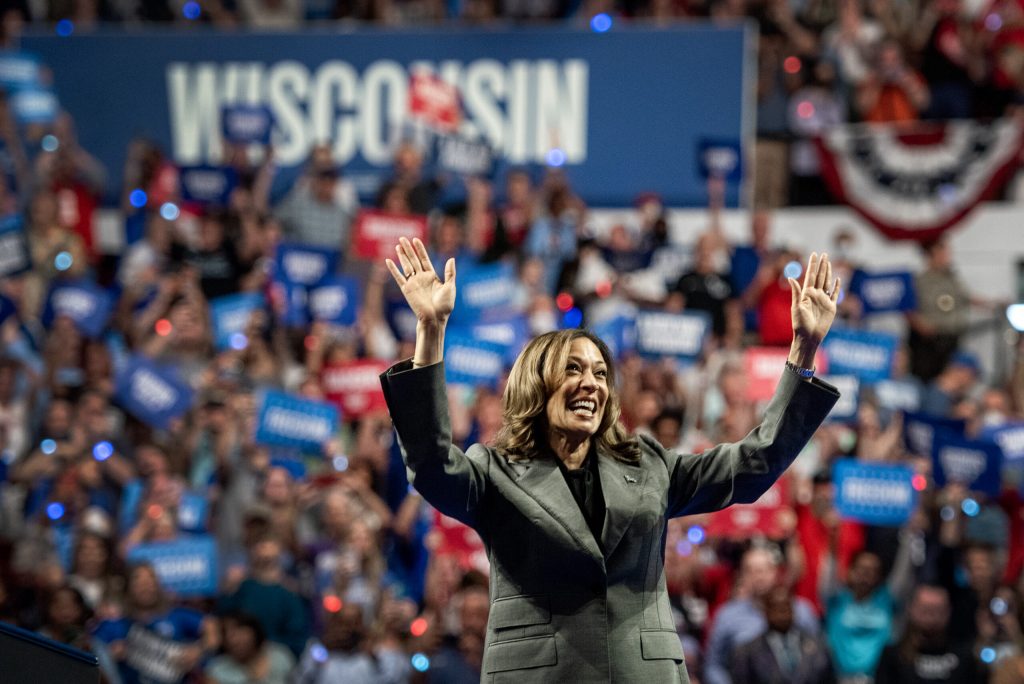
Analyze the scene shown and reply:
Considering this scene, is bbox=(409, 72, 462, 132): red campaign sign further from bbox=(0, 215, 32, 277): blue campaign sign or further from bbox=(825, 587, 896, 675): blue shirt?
bbox=(825, 587, 896, 675): blue shirt

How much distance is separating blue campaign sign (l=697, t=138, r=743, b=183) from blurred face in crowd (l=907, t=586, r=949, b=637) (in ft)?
13.7

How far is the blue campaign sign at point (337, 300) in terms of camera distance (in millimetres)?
8664

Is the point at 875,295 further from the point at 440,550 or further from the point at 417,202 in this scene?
the point at 440,550

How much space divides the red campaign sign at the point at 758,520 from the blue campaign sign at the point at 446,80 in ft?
12.5

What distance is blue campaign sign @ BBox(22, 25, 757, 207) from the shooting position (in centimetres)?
1095

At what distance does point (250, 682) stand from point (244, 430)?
169cm

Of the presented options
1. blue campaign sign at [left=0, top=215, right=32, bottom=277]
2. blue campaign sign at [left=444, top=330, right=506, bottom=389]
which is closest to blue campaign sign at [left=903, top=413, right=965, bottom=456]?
blue campaign sign at [left=444, top=330, right=506, bottom=389]

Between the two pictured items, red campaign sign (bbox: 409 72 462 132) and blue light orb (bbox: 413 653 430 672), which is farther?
red campaign sign (bbox: 409 72 462 132)

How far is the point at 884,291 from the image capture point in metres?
9.13

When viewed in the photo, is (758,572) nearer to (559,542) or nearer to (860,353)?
(860,353)

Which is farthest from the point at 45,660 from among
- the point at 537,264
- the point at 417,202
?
the point at 417,202

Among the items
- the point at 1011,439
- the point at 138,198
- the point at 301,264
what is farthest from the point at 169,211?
the point at 1011,439

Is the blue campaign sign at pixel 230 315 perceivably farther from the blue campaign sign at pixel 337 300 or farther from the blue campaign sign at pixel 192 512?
the blue campaign sign at pixel 192 512

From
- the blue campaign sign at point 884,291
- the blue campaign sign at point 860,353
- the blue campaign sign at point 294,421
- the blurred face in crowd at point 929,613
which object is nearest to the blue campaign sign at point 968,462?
the blue campaign sign at point 860,353
